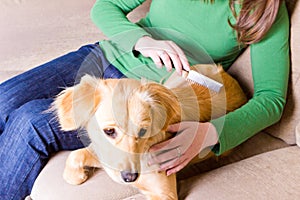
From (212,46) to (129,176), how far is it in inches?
18.7

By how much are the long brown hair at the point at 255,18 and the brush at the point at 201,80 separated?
0.16 meters

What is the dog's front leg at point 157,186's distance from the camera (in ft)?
3.12

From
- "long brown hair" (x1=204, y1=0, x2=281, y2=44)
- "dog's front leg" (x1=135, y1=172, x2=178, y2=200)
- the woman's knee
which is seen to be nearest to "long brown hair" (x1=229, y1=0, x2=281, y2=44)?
"long brown hair" (x1=204, y1=0, x2=281, y2=44)

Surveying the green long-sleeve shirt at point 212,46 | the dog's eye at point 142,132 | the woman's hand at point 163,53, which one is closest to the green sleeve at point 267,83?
the green long-sleeve shirt at point 212,46

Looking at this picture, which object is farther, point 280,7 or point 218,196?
point 280,7

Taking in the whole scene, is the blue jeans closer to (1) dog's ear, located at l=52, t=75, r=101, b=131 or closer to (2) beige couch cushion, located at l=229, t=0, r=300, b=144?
(1) dog's ear, located at l=52, t=75, r=101, b=131

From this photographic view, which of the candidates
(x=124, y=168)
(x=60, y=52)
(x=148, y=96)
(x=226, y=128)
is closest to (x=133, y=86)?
(x=148, y=96)

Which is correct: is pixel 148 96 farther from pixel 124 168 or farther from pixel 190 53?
pixel 190 53

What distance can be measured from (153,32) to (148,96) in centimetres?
49

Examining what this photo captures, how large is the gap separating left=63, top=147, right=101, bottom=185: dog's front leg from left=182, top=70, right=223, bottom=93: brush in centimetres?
28

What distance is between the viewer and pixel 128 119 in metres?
0.83

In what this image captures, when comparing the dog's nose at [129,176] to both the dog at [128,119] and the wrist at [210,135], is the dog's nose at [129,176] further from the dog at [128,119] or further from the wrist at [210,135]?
the wrist at [210,135]

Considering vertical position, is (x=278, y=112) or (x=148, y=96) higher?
(x=148, y=96)

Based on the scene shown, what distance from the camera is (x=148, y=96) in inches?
33.4
